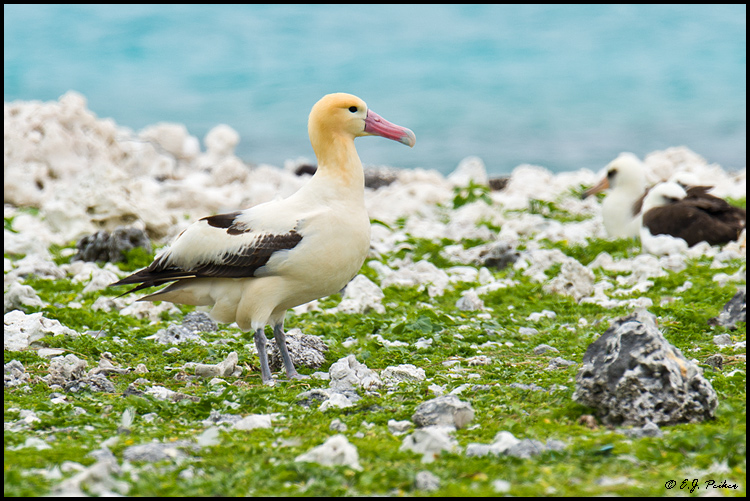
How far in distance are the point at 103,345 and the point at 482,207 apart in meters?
8.97

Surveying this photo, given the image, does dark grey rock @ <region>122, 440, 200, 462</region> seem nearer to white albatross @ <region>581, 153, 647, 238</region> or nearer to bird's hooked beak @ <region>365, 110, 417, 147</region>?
bird's hooked beak @ <region>365, 110, 417, 147</region>

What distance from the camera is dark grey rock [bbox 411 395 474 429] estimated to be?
430cm

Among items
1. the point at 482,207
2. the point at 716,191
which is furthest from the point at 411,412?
the point at 716,191

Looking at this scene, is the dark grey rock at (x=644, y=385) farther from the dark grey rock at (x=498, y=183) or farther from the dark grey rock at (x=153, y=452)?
the dark grey rock at (x=498, y=183)

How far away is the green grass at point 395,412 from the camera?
3.43m

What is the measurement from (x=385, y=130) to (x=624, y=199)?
6.80 meters

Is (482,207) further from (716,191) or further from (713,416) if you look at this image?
(713,416)

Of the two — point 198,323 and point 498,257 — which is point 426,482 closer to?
point 198,323

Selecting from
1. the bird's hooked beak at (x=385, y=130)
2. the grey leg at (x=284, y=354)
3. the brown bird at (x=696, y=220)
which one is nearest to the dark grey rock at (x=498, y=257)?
the brown bird at (x=696, y=220)

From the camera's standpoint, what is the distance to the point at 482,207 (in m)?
14.1

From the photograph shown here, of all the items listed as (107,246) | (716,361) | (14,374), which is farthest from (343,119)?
(107,246)

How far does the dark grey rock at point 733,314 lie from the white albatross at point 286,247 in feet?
9.91

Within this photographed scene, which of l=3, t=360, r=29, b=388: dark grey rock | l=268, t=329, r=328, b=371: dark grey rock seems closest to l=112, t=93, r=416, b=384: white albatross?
l=268, t=329, r=328, b=371: dark grey rock

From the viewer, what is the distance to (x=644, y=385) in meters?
4.18
